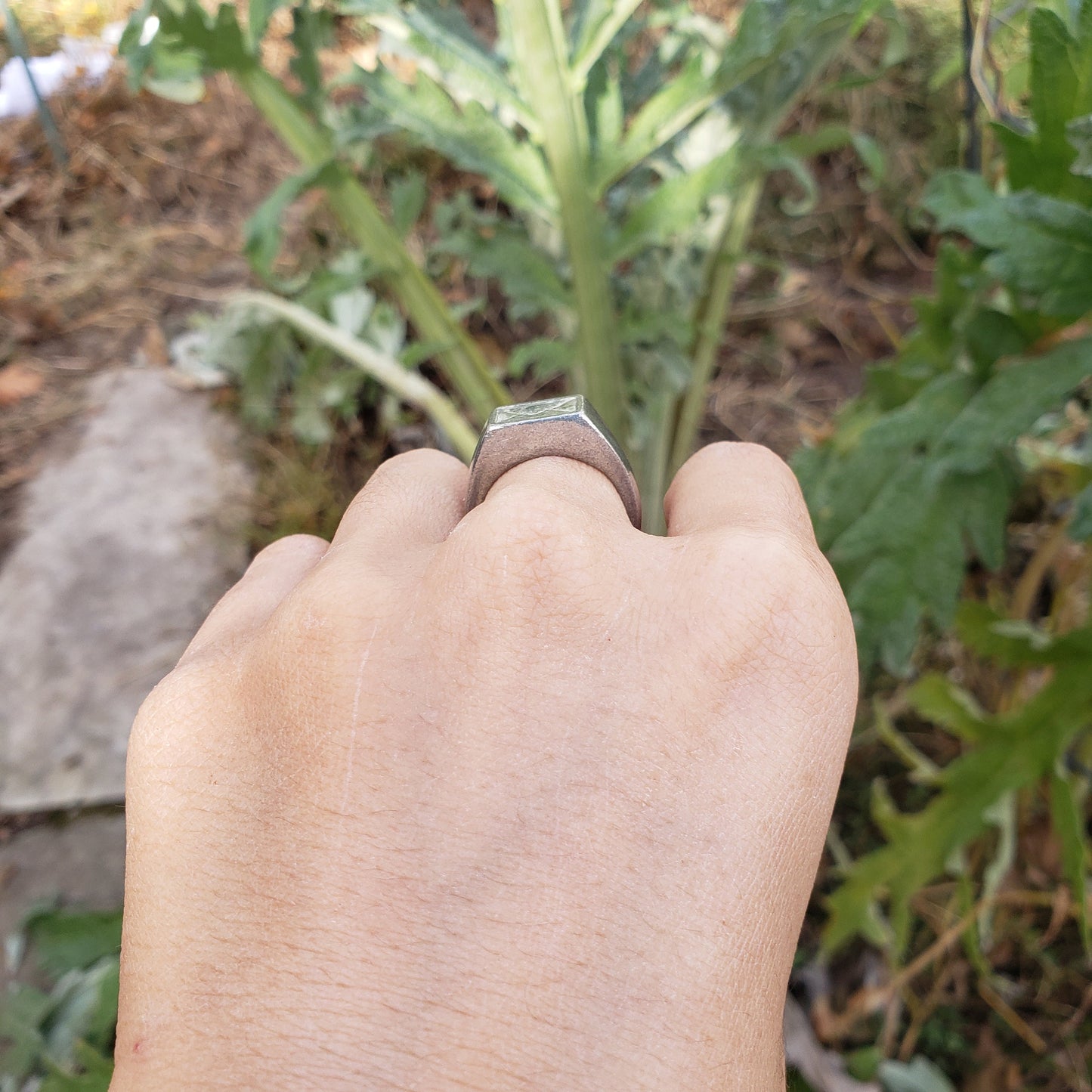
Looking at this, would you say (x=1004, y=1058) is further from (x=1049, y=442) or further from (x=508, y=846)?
(x=508, y=846)

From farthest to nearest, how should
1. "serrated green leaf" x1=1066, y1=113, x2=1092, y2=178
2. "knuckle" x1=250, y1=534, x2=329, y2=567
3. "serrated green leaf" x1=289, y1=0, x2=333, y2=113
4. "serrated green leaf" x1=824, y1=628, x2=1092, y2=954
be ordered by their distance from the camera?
"serrated green leaf" x1=289, y1=0, x2=333, y2=113, "serrated green leaf" x1=824, y1=628, x2=1092, y2=954, "serrated green leaf" x1=1066, y1=113, x2=1092, y2=178, "knuckle" x1=250, y1=534, x2=329, y2=567

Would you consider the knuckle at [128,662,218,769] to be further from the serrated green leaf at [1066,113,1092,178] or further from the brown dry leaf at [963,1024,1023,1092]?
the brown dry leaf at [963,1024,1023,1092]

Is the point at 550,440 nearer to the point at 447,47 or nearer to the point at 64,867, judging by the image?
the point at 447,47

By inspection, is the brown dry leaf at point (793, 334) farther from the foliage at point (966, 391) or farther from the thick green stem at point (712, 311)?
the foliage at point (966, 391)

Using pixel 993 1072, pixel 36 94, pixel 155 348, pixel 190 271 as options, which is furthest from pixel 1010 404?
pixel 36 94

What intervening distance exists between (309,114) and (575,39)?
56 cm

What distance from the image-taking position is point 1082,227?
87 centimetres

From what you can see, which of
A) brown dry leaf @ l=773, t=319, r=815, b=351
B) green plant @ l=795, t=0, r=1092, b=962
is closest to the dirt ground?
brown dry leaf @ l=773, t=319, r=815, b=351

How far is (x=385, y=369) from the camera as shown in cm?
175

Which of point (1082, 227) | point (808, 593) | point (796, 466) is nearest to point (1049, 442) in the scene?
point (796, 466)

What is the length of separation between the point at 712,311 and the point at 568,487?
1.29 meters

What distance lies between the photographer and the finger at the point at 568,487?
0.58 meters

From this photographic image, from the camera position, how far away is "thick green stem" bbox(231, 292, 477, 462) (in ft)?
5.70

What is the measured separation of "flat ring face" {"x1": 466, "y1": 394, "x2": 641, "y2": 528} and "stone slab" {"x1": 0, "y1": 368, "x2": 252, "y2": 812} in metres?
1.16
